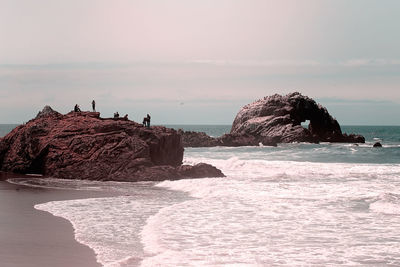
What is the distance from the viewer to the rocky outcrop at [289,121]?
104 meters

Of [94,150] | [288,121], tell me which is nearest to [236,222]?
[94,150]

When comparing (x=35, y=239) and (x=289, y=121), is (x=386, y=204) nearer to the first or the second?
(x=35, y=239)

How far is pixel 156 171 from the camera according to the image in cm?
3203

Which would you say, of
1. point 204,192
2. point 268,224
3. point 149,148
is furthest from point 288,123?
point 268,224

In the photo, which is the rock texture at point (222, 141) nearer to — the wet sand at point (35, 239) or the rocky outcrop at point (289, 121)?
the rocky outcrop at point (289, 121)

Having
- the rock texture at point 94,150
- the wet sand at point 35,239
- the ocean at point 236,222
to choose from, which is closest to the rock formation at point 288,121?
the rock texture at point 94,150

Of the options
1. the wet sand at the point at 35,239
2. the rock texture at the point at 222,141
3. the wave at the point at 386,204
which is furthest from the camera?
the rock texture at the point at 222,141

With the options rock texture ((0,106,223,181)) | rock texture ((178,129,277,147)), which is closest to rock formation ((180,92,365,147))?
rock texture ((178,129,277,147))

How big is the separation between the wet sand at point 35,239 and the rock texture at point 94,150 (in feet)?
35.6

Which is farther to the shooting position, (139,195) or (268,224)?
(139,195)

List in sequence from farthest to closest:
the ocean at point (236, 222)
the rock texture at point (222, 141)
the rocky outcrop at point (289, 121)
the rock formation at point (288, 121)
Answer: the rocky outcrop at point (289, 121)
the rock formation at point (288, 121)
the rock texture at point (222, 141)
the ocean at point (236, 222)

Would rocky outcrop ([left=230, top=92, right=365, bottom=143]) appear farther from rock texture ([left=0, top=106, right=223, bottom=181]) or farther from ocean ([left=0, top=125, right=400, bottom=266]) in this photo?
ocean ([left=0, top=125, right=400, bottom=266])

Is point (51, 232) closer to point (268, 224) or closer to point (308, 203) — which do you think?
point (268, 224)

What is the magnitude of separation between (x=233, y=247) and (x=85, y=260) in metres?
3.70
